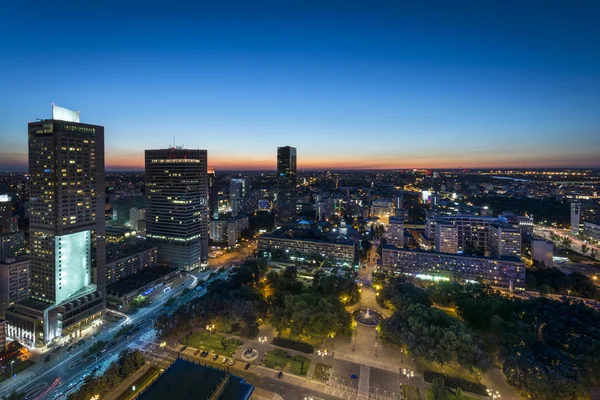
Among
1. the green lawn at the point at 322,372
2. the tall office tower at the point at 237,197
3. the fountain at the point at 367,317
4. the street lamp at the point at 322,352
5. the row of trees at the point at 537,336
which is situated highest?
the tall office tower at the point at 237,197

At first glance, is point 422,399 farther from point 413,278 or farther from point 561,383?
point 413,278

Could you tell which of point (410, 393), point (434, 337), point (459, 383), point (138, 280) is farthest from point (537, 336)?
point (138, 280)

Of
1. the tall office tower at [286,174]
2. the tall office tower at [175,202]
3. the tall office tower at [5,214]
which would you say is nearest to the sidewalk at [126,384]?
the tall office tower at [175,202]

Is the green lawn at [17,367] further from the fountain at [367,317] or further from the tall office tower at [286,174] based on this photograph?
the tall office tower at [286,174]

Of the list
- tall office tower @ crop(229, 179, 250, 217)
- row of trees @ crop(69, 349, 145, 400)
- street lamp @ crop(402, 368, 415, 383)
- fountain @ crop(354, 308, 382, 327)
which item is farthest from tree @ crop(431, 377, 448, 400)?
tall office tower @ crop(229, 179, 250, 217)

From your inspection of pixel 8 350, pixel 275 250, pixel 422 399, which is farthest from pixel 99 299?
→ pixel 422 399

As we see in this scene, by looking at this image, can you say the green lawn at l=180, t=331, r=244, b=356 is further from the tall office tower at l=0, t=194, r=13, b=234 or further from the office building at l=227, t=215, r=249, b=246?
the tall office tower at l=0, t=194, r=13, b=234
